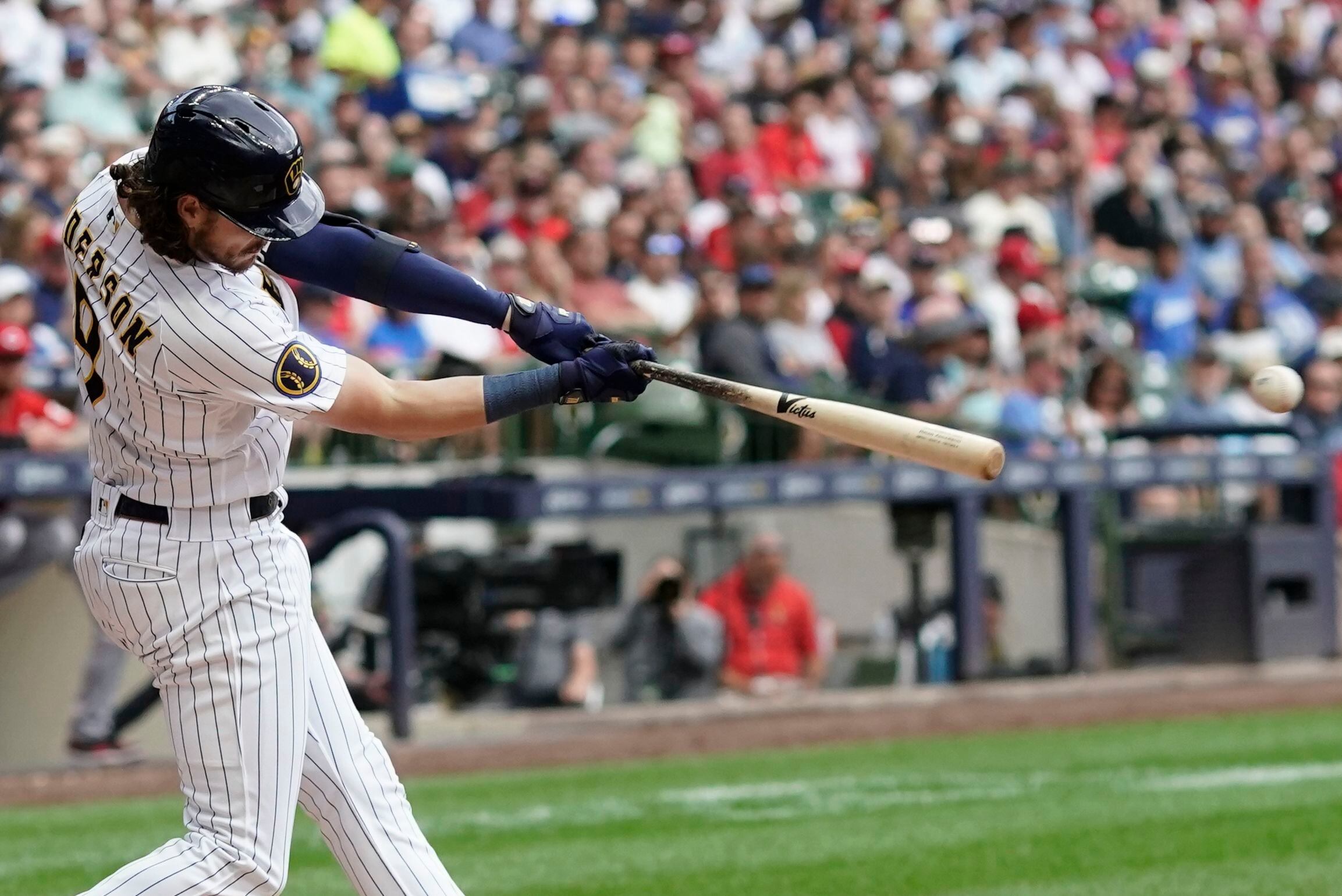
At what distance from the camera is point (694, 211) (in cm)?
1259

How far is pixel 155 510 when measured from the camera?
3.40 metres

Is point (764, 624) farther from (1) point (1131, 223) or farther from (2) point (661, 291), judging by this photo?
(1) point (1131, 223)

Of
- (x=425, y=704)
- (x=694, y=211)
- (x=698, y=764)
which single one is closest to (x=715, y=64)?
(x=694, y=211)

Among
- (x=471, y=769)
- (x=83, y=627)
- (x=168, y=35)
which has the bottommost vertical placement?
(x=471, y=769)

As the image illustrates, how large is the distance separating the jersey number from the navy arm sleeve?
49 centimetres

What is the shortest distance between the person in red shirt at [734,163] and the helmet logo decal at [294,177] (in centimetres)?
952

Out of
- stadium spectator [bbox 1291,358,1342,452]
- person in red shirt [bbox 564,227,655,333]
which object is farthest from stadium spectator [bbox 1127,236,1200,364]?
person in red shirt [bbox 564,227,655,333]

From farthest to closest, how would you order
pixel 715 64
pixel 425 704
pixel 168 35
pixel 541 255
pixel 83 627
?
pixel 715 64 < pixel 168 35 < pixel 541 255 < pixel 425 704 < pixel 83 627

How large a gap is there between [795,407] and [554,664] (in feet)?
18.1

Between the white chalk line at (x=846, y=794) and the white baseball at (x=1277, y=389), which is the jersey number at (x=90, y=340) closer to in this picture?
the white baseball at (x=1277, y=389)

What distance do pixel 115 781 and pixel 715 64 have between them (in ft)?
28.1

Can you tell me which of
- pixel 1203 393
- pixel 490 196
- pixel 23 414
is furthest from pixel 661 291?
pixel 23 414

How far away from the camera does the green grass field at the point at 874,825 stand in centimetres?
533

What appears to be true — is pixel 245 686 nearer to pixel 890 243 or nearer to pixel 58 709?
pixel 58 709
